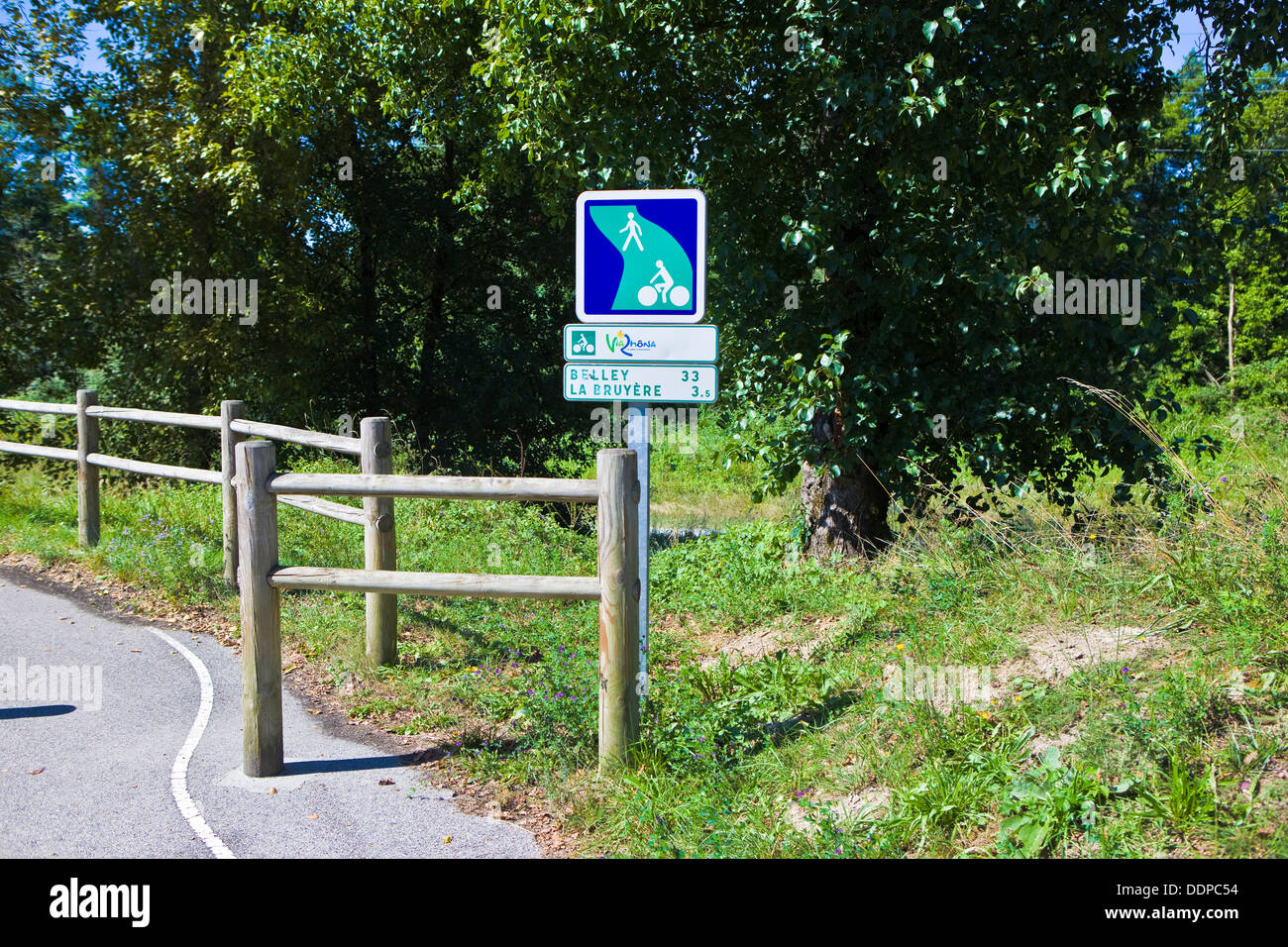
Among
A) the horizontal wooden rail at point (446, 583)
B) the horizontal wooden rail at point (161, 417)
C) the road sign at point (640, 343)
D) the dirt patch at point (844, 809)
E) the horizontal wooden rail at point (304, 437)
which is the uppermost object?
the road sign at point (640, 343)

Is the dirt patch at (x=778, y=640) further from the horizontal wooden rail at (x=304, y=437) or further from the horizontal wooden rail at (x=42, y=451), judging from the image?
the horizontal wooden rail at (x=42, y=451)

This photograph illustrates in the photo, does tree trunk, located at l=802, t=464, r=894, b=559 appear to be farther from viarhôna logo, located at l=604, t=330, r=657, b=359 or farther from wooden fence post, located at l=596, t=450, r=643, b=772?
wooden fence post, located at l=596, t=450, r=643, b=772

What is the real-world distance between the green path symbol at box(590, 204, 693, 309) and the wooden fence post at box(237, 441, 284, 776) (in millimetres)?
1903

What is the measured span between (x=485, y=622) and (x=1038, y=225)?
4.77 meters

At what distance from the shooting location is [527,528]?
948 cm

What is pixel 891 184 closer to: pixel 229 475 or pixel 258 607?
pixel 258 607

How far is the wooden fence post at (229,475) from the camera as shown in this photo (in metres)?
8.21

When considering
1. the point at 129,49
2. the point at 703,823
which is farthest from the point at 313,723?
the point at 129,49

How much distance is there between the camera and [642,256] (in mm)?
4926

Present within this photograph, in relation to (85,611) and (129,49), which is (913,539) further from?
(129,49)

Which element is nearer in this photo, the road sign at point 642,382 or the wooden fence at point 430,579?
the wooden fence at point 430,579

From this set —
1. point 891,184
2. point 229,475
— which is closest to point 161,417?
point 229,475

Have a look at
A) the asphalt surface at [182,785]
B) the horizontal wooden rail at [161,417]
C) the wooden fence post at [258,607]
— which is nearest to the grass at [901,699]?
the asphalt surface at [182,785]

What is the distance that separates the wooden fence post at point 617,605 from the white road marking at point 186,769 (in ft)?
5.37
